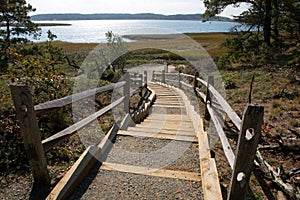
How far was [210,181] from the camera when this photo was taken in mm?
2609

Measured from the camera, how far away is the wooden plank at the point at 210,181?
7.86 feet

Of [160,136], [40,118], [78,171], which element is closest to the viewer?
[78,171]

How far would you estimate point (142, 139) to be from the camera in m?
4.21

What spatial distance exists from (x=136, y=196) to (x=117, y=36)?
1432 centimetres

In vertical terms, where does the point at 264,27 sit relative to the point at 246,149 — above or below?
above

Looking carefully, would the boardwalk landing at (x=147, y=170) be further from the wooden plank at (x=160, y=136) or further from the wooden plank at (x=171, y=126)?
the wooden plank at (x=171, y=126)

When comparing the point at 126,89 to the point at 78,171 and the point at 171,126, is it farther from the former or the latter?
the point at 78,171

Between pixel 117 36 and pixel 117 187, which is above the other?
pixel 117 36

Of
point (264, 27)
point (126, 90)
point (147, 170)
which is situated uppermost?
point (264, 27)

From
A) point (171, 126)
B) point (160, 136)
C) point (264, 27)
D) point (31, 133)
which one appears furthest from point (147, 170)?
point (264, 27)

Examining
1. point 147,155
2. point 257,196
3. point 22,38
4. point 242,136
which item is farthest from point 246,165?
point 22,38

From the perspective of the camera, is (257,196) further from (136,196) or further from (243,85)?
(243,85)

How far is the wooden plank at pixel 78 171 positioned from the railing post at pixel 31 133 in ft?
0.95

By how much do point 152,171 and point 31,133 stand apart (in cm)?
153
